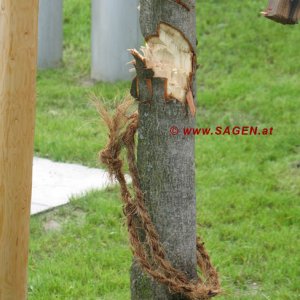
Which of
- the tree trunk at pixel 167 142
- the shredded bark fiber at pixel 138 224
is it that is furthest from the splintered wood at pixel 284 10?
the shredded bark fiber at pixel 138 224

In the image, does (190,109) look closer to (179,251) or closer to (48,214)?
(179,251)

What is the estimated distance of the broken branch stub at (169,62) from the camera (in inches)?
143

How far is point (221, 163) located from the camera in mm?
7156

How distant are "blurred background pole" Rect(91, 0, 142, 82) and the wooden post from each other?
218 inches

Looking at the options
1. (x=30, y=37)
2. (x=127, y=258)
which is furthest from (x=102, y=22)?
(x=30, y=37)

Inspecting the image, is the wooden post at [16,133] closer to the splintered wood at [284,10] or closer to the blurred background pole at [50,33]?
the splintered wood at [284,10]

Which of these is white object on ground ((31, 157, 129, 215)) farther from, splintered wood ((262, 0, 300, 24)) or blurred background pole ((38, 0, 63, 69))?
splintered wood ((262, 0, 300, 24))

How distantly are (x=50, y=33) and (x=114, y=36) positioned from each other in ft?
2.78

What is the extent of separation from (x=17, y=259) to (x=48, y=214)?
95.9 inches

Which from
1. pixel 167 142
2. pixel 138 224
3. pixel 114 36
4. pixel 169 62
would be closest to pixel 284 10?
pixel 169 62

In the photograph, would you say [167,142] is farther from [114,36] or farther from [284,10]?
[114,36]

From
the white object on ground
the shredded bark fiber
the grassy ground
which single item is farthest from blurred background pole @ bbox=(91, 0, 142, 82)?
the shredded bark fiber

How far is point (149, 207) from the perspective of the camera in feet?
12.4

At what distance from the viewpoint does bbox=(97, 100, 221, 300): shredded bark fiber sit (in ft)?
12.3
